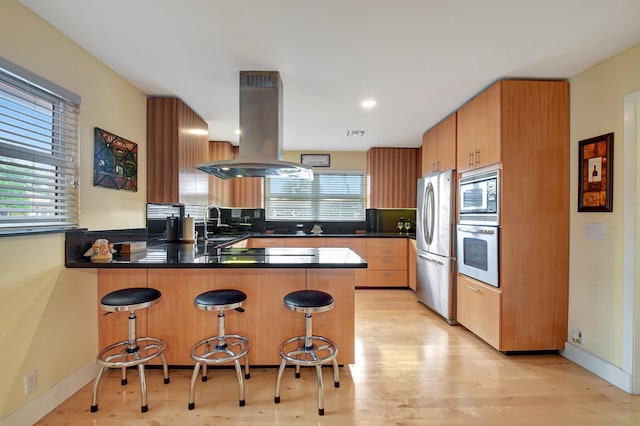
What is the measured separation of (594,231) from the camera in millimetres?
2270

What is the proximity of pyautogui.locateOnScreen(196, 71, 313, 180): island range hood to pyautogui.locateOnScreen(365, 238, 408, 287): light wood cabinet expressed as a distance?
266 cm

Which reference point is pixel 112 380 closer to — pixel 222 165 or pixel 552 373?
pixel 222 165

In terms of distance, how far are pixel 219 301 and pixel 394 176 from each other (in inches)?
155

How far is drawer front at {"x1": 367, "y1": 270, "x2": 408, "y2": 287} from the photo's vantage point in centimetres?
477

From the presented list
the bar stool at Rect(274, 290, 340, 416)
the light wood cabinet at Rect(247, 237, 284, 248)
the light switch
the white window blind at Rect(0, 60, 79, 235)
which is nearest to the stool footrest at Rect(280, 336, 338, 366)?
the bar stool at Rect(274, 290, 340, 416)

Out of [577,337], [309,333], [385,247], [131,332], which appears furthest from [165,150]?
[577,337]

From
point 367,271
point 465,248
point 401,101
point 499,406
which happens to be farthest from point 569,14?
point 367,271

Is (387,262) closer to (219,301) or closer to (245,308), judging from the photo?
(245,308)

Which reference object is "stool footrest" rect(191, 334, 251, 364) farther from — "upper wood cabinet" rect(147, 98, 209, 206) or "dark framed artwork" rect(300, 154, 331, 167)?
"dark framed artwork" rect(300, 154, 331, 167)

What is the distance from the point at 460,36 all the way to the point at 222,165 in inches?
77.1

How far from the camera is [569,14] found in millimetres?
1680

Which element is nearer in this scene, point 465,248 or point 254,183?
point 465,248

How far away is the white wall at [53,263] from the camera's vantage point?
1.59 m

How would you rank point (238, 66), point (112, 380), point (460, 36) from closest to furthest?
point (460, 36) < point (112, 380) < point (238, 66)
